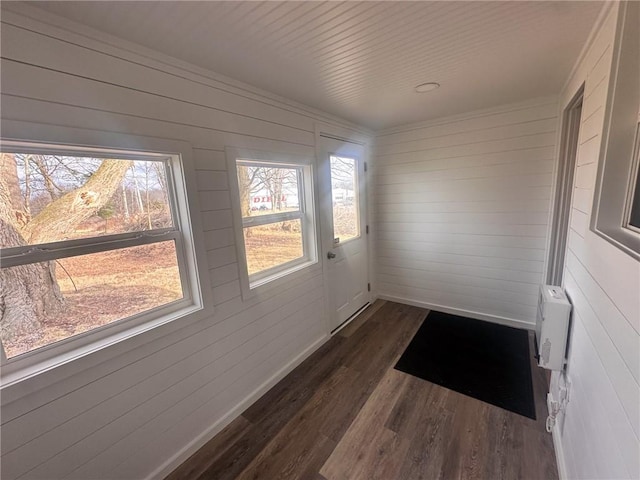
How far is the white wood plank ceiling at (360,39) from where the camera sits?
1.11 meters

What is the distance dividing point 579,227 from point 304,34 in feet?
6.12

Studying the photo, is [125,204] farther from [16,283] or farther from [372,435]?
[372,435]

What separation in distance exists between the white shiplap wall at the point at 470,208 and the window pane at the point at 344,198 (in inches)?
16.6

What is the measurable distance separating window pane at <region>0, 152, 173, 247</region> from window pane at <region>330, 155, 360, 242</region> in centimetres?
170

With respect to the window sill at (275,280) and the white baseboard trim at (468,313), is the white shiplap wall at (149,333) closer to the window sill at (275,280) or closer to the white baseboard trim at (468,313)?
the window sill at (275,280)

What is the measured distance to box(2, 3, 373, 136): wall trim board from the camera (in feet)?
3.33

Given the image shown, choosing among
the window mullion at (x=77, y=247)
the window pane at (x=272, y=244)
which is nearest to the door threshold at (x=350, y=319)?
the window pane at (x=272, y=244)

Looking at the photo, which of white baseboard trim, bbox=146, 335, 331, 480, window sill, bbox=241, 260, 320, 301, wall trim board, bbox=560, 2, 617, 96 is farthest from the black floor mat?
wall trim board, bbox=560, 2, 617, 96

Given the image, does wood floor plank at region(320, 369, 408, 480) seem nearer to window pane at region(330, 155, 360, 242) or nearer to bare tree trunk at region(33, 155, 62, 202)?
window pane at region(330, 155, 360, 242)

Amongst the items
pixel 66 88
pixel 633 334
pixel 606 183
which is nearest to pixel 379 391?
pixel 633 334

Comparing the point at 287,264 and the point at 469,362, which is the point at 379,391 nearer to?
the point at 469,362

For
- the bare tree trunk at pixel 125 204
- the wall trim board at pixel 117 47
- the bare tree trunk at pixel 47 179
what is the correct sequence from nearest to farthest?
the wall trim board at pixel 117 47, the bare tree trunk at pixel 47 179, the bare tree trunk at pixel 125 204

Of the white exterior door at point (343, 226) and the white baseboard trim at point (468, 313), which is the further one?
the white baseboard trim at point (468, 313)

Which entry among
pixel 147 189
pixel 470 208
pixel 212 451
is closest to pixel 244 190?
pixel 147 189
